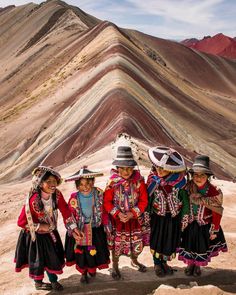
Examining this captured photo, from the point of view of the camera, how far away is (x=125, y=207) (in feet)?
19.5

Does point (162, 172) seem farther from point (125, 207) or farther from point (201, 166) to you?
point (125, 207)

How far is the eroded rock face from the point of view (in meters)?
20.0

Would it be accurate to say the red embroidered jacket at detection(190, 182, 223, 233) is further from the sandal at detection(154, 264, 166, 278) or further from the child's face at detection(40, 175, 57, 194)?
the child's face at detection(40, 175, 57, 194)

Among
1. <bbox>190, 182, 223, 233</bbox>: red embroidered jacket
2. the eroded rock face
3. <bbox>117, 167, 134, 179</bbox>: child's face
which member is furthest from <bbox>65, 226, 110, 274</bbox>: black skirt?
the eroded rock face

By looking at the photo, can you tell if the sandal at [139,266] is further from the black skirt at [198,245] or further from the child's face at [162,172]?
the child's face at [162,172]

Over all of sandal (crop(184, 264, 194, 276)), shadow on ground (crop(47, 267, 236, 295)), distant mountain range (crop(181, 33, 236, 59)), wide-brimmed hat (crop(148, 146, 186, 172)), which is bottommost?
shadow on ground (crop(47, 267, 236, 295))

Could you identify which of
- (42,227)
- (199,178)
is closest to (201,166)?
(199,178)

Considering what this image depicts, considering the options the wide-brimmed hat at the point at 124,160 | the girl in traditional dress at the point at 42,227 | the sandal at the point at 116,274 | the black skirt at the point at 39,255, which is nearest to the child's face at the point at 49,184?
the girl in traditional dress at the point at 42,227

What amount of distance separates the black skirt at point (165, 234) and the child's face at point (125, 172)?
2.26 ft

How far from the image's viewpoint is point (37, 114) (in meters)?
28.1

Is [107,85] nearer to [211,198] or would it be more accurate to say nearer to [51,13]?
[211,198]

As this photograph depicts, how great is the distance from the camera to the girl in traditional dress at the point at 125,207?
19.3 ft

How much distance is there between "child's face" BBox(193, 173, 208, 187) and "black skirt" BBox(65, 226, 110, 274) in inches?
58.0

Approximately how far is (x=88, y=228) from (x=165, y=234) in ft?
3.54
